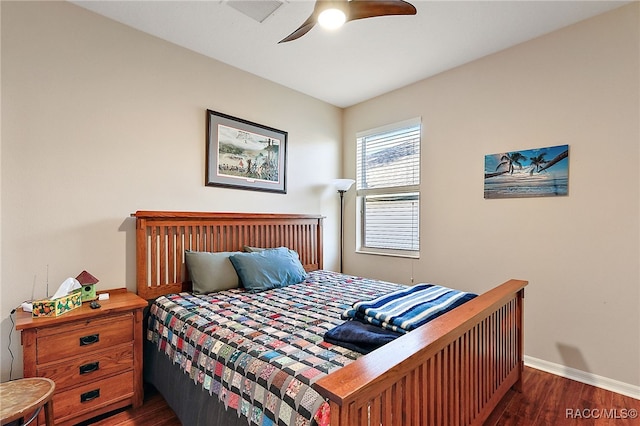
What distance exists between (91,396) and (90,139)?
67.5 inches

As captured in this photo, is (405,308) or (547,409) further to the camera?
(547,409)

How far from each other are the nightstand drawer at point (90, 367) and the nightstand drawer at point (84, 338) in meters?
0.04

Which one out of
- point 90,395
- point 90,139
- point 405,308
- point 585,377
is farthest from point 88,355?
point 585,377

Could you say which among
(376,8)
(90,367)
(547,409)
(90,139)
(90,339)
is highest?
(376,8)

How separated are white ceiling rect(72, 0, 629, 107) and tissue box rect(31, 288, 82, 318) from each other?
6.60ft

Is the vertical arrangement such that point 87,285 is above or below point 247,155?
below

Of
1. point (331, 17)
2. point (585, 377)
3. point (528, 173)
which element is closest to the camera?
point (331, 17)

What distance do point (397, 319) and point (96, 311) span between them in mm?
1786

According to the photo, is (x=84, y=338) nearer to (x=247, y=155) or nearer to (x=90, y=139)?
(x=90, y=139)

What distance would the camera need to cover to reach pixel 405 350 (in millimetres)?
1096

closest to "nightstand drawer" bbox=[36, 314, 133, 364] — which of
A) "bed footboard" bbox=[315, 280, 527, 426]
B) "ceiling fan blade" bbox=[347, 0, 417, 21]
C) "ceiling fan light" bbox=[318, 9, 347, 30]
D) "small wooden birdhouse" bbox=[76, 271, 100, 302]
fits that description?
"small wooden birdhouse" bbox=[76, 271, 100, 302]

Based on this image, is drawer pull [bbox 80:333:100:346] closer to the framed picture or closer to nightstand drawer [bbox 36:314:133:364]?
nightstand drawer [bbox 36:314:133:364]

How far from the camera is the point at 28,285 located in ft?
6.52

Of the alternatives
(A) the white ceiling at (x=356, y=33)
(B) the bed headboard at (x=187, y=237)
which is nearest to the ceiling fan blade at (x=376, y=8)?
(A) the white ceiling at (x=356, y=33)
